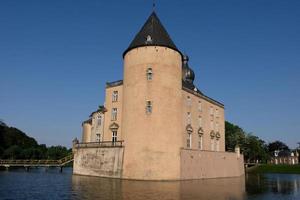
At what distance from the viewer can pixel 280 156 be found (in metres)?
121

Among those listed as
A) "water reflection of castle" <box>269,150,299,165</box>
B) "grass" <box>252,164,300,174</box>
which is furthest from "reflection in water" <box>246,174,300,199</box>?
"water reflection of castle" <box>269,150,299,165</box>

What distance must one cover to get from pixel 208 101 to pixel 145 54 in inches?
571

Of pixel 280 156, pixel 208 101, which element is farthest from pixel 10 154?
pixel 280 156

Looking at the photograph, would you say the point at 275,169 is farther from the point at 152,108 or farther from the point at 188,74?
the point at 152,108

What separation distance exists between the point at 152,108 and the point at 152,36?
7.17 meters

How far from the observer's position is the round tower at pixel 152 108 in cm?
2938

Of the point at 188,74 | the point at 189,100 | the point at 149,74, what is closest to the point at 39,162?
the point at 189,100

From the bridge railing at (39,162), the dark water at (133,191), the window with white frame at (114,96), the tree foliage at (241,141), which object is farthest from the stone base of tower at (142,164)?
the tree foliage at (241,141)

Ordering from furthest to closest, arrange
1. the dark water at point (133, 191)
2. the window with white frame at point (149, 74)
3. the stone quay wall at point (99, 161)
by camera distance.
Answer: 1. the stone quay wall at point (99, 161)
2. the window with white frame at point (149, 74)
3. the dark water at point (133, 191)

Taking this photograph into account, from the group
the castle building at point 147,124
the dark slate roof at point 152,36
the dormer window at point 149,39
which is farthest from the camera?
the dark slate roof at point 152,36

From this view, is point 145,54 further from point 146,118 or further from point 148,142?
point 148,142

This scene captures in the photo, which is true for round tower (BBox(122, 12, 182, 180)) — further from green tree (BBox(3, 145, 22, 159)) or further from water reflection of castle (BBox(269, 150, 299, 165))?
water reflection of castle (BBox(269, 150, 299, 165))

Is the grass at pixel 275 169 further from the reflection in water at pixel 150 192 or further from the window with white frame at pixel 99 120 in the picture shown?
the reflection in water at pixel 150 192

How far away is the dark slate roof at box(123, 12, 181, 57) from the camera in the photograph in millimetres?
31469
